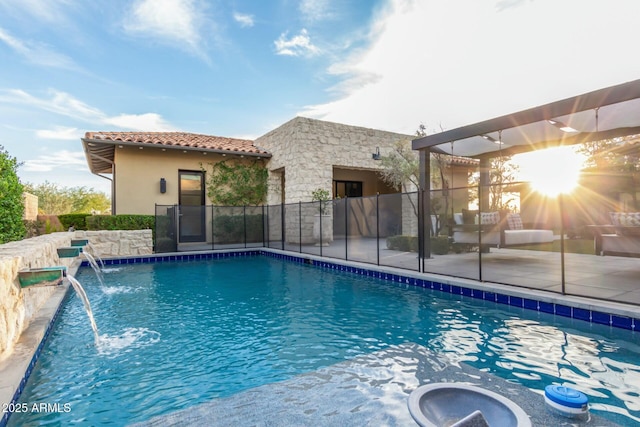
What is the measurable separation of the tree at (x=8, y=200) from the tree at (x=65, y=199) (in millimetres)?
19261

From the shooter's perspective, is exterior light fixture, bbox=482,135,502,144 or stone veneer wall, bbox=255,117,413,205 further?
stone veneer wall, bbox=255,117,413,205

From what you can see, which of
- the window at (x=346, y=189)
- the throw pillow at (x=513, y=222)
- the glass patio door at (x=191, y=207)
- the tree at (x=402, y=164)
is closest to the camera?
the throw pillow at (x=513, y=222)

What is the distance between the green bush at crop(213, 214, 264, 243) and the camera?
34.4 ft

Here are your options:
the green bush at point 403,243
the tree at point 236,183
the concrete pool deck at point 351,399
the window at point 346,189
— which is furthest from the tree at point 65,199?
the concrete pool deck at point 351,399

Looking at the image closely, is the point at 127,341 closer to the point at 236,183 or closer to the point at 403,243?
the point at 403,243

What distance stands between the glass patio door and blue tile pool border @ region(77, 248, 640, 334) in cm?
120

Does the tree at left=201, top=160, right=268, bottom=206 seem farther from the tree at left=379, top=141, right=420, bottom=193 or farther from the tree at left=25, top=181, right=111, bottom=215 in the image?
the tree at left=25, top=181, right=111, bottom=215

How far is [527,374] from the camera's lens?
252 cm

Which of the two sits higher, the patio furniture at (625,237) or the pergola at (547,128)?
the pergola at (547,128)

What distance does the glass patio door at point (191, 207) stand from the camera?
33.2 feet

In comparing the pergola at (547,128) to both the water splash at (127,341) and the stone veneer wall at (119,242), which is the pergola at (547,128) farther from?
the stone veneer wall at (119,242)

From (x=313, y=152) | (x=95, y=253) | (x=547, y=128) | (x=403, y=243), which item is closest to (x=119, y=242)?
(x=95, y=253)

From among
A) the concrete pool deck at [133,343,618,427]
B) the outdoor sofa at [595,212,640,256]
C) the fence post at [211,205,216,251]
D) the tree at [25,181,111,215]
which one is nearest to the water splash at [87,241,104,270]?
the fence post at [211,205,216,251]

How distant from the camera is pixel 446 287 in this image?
5227 mm
